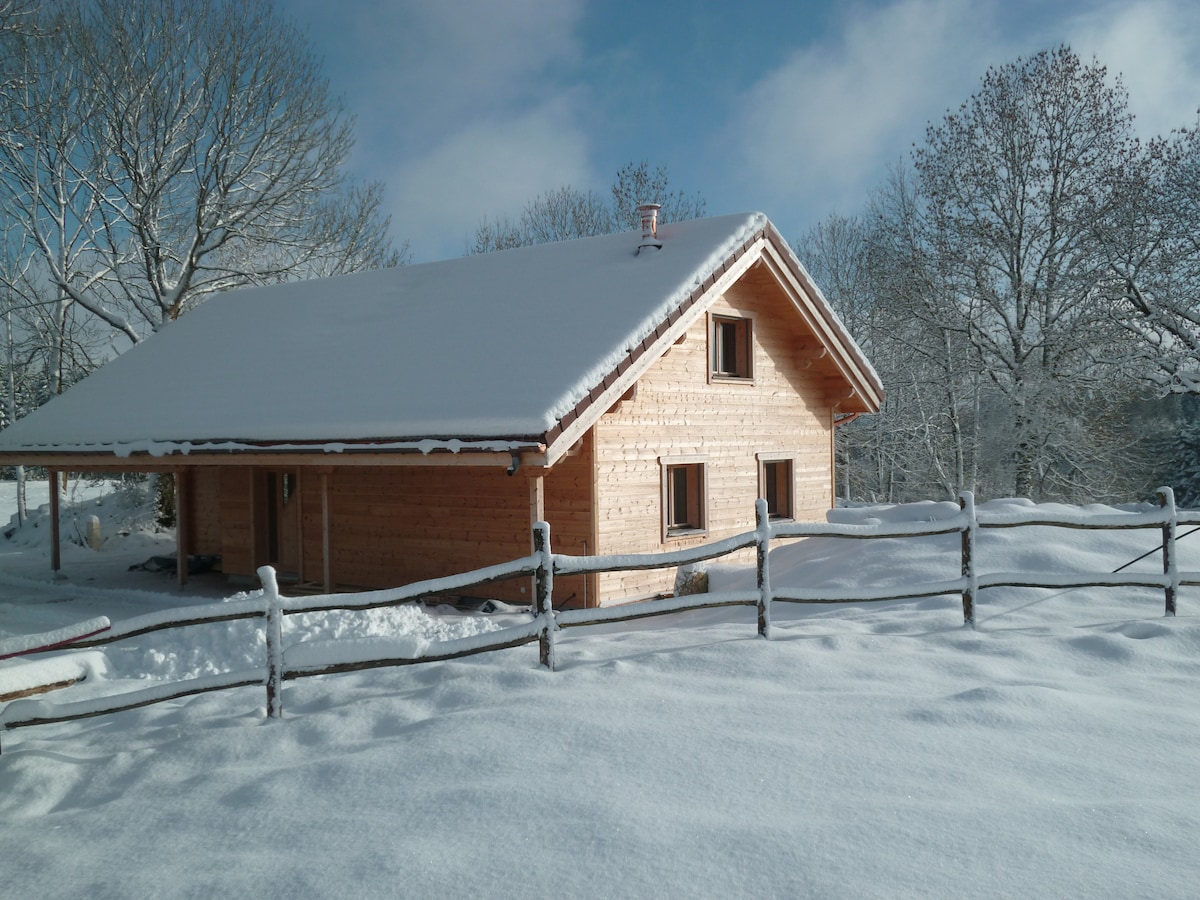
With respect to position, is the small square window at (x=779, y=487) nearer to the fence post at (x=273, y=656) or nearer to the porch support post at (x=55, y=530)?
the fence post at (x=273, y=656)

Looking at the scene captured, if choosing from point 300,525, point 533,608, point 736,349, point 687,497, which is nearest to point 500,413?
point 533,608

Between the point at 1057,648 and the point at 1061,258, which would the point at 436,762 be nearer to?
the point at 1057,648

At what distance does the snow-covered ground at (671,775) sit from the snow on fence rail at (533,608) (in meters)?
0.29

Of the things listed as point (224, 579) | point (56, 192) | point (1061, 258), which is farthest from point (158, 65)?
point (1061, 258)

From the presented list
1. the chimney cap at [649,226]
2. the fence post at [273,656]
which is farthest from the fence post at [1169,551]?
the chimney cap at [649,226]

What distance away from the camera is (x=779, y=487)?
1675cm

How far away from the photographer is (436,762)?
5.25m

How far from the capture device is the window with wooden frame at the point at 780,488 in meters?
16.6

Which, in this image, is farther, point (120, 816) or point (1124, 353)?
point (1124, 353)

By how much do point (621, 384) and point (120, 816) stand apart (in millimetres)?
7756

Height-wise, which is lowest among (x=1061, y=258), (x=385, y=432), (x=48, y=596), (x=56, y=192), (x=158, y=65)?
(x=48, y=596)

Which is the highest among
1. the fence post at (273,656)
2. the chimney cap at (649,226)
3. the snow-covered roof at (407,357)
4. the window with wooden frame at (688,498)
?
the chimney cap at (649,226)

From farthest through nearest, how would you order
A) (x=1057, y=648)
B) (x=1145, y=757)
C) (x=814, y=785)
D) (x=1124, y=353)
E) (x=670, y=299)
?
1. (x=1124, y=353)
2. (x=670, y=299)
3. (x=1057, y=648)
4. (x=1145, y=757)
5. (x=814, y=785)

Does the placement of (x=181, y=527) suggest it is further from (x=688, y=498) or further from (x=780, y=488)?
(x=780, y=488)
